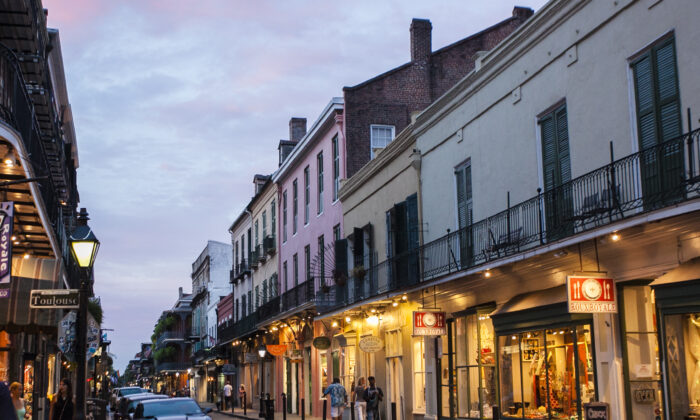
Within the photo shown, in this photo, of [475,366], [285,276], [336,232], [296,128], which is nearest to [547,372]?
[475,366]

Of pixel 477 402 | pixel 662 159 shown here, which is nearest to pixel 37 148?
pixel 662 159

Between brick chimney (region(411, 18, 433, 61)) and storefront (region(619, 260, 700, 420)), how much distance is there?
19171mm

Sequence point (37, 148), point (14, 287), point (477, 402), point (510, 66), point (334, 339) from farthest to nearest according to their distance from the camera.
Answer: point (334, 339) < point (477, 402) < point (510, 66) < point (14, 287) < point (37, 148)

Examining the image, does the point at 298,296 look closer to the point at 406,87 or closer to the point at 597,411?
the point at 406,87

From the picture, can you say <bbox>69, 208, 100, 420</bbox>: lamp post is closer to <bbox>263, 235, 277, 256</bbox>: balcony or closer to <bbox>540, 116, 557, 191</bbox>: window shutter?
<bbox>540, 116, 557, 191</bbox>: window shutter

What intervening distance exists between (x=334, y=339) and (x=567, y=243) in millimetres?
17399

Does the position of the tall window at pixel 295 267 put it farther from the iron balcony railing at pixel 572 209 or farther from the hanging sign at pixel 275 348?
the iron balcony railing at pixel 572 209

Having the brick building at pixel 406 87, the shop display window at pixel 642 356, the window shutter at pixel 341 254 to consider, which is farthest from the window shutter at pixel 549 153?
the brick building at pixel 406 87

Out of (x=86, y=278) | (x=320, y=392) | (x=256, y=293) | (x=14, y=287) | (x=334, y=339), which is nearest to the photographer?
(x=86, y=278)

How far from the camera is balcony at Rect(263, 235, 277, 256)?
136 feet

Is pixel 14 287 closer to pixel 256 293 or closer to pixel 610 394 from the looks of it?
pixel 610 394

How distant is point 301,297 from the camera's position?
32500mm

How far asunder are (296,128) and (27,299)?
3368 centimetres

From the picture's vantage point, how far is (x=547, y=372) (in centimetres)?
1558
